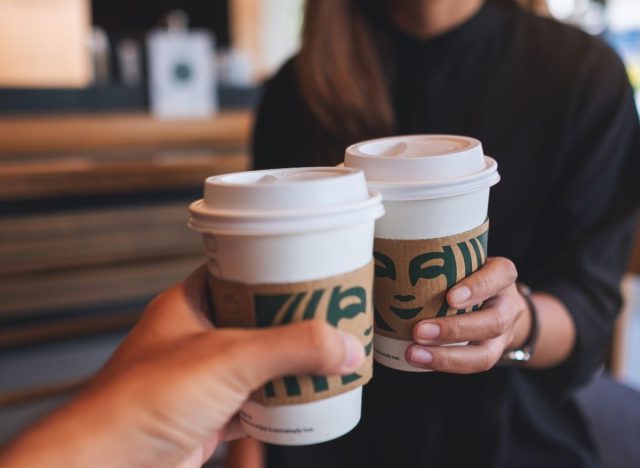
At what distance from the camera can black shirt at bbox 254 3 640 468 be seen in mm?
938

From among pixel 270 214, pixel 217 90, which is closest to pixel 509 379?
pixel 270 214

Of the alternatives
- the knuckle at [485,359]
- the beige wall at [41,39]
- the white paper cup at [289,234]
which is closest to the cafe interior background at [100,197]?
the knuckle at [485,359]

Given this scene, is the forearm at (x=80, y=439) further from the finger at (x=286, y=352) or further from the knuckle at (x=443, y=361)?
the knuckle at (x=443, y=361)

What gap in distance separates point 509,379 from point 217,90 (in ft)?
8.55

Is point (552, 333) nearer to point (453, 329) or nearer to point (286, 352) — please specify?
point (453, 329)

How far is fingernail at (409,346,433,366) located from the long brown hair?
0.59m

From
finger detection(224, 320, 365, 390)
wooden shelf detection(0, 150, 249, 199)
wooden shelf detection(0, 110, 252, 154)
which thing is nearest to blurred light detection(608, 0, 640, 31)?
wooden shelf detection(0, 110, 252, 154)

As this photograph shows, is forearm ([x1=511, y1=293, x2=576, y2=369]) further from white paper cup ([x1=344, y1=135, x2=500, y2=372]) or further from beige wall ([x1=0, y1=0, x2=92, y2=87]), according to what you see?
beige wall ([x1=0, y1=0, x2=92, y2=87])

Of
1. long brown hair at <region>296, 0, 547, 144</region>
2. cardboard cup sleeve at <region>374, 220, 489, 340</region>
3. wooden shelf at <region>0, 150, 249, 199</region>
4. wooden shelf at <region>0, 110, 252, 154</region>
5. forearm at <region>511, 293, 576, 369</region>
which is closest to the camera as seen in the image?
cardboard cup sleeve at <region>374, 220, 489, 340</region>

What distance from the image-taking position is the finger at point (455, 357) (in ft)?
1.85

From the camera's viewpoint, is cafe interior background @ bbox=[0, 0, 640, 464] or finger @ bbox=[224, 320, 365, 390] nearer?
finger @ bbox=[224, 320, 365, 390]

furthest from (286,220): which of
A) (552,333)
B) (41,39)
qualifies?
(41,39)

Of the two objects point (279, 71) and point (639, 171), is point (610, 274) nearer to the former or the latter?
point (639, 171)

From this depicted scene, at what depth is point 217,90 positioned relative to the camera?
3.22 m
